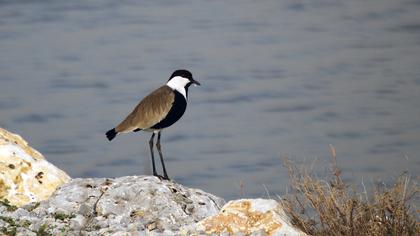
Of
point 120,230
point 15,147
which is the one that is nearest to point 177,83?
point 15,147

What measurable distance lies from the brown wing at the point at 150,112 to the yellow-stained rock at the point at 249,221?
3069 mm

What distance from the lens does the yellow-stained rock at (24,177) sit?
475 inches

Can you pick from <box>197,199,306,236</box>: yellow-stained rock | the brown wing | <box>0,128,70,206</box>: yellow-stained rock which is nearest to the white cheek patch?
the brown wing

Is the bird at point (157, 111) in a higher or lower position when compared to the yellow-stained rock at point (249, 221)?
higher

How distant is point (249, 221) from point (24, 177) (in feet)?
8.34

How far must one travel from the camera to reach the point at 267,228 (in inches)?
421

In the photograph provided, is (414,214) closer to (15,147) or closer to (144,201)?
(144,201)

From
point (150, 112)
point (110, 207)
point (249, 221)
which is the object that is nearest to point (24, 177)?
point (110, 207)

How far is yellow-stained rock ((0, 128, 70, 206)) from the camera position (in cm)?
1206

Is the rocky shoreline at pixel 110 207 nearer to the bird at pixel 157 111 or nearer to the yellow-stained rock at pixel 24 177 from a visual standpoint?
the yellow-stained rock at pixel 24 177

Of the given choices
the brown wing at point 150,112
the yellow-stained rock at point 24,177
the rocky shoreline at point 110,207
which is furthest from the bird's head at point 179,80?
the yellow-stained rock at point 24,177

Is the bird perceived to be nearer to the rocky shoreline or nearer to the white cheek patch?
the white cheek patch

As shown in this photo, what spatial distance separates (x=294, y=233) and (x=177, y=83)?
3.92 m

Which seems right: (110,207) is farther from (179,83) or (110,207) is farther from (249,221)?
(179,83)
